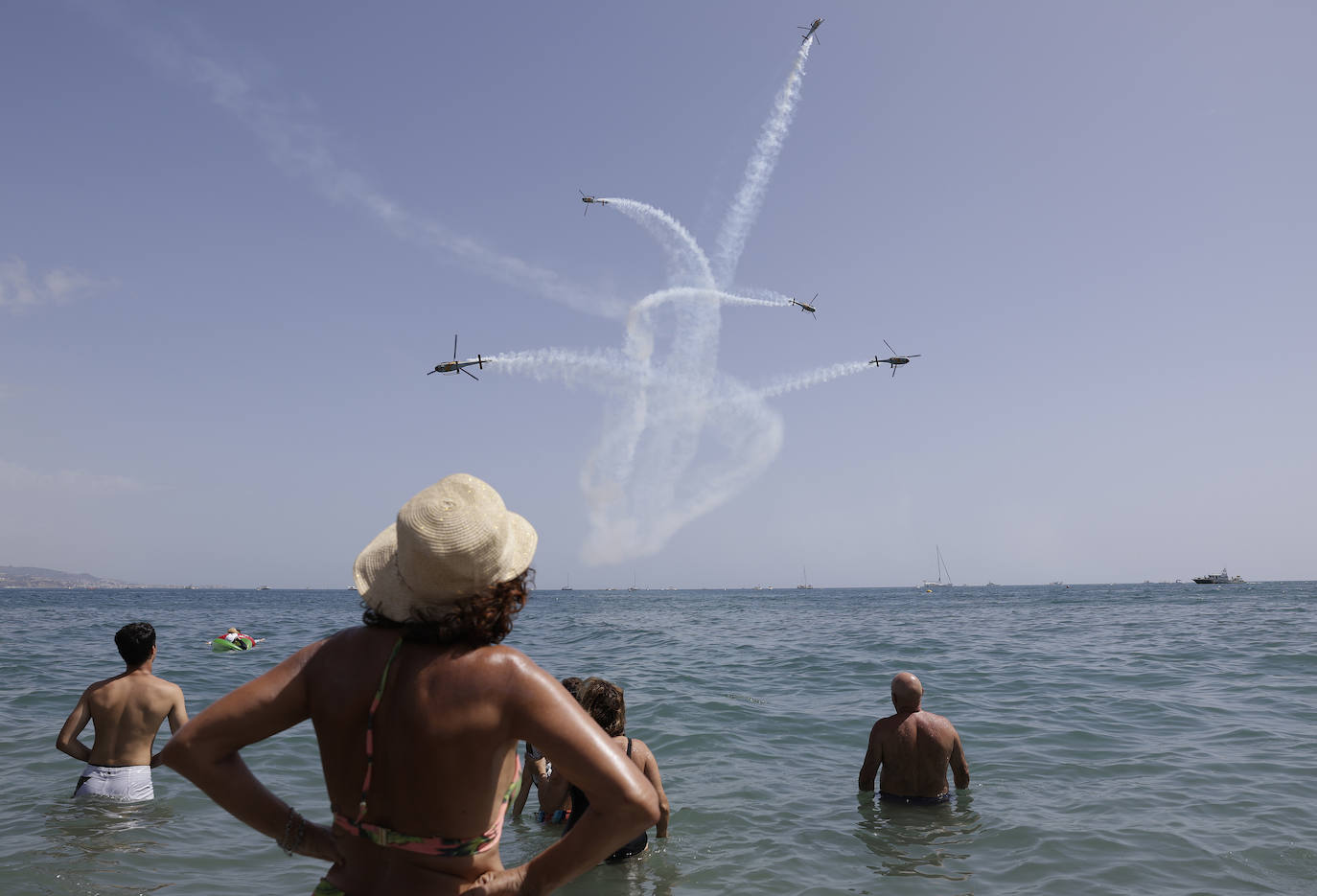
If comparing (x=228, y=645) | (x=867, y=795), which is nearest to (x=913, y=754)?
(x=867, y=795)

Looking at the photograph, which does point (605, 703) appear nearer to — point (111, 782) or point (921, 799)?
point (921, 799)

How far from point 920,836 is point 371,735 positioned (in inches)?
288

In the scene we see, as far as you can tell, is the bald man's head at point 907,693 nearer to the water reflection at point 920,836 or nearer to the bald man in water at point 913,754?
the bald man in water at point 913,754

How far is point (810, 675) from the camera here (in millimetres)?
18609

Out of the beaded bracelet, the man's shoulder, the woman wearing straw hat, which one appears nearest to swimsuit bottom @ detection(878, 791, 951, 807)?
the man's shoulder

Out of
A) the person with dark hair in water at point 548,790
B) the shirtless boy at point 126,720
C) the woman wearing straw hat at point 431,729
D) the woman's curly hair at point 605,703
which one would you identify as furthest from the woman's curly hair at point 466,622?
the shirtless boy at point 126,720

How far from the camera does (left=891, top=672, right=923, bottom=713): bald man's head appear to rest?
873 cm

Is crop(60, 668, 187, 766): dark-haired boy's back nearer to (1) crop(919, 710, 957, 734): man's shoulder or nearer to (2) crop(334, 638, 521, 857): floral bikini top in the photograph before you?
(2) crop(334, 638, 521, 857): floral bikini top

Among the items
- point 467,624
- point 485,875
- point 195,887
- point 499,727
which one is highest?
point 467,624

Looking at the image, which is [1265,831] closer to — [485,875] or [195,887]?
[485,875]

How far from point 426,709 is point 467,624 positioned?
25 centimetres

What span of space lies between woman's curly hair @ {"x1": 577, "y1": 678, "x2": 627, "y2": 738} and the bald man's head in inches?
143

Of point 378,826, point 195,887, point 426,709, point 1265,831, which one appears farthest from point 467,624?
point 1265,831

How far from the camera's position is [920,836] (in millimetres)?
7824
